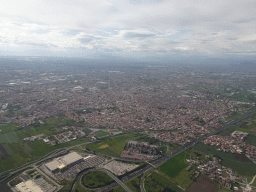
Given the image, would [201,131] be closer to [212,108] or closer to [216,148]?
[216,148]

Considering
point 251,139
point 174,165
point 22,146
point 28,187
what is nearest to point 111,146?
point 174,165

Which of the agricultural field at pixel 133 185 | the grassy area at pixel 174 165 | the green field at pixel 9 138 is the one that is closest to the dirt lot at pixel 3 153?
the green field at pixel 9 138

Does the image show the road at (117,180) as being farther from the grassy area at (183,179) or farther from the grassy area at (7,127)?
the grassy area at (7,127)

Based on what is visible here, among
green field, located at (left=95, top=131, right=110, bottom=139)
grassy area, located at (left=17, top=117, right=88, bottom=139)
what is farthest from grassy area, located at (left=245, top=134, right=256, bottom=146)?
grassy area, located at (left=17, top=117, right=88, bottom=139)

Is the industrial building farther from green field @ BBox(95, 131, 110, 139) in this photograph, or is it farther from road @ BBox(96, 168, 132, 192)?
green field @ BBox(95, 131, 110, 139)

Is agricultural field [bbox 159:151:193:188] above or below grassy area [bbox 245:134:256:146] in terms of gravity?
below

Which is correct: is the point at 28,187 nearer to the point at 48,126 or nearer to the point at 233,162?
the point at 48,126
